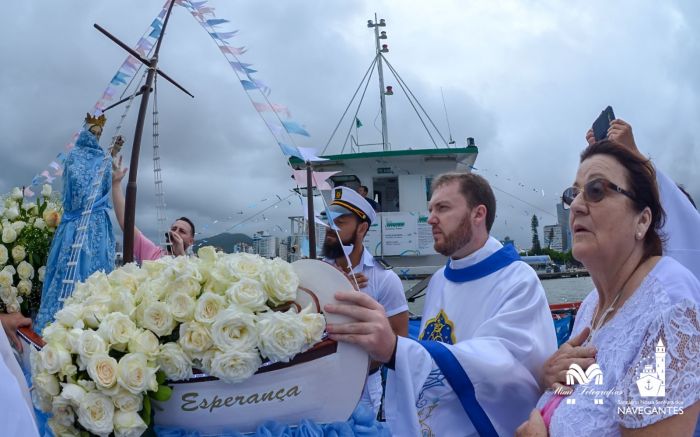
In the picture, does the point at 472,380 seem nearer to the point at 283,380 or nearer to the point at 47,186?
the point at 283,380

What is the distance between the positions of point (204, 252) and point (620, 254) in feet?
4.64

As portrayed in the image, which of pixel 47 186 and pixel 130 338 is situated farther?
pixel 47 186

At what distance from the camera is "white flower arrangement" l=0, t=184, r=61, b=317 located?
3.38m

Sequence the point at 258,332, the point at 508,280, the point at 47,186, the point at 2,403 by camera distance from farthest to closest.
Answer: the point at 47,186 → the point at 508,280 → the point at 258,332 → the point at 2,403

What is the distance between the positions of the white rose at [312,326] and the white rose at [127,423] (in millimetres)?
465

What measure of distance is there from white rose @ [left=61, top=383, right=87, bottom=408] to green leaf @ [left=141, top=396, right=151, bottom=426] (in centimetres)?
15

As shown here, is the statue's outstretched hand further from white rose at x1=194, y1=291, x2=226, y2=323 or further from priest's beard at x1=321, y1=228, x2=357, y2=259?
white rose at x1=194, y1=291, x2=226, y2=323

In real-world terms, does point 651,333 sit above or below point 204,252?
below

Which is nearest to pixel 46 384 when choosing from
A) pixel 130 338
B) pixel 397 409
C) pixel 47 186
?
pixel 130 338

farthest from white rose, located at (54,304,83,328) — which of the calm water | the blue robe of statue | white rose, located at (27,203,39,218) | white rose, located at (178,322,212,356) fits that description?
the calm water

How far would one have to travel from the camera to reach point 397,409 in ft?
5.64

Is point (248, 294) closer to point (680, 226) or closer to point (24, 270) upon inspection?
point (680, 226)

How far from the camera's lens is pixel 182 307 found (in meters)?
1.35

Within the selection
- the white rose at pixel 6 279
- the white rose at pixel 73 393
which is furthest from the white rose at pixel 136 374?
the white rose at pixel 6 279
